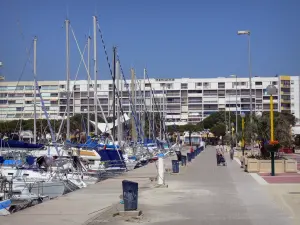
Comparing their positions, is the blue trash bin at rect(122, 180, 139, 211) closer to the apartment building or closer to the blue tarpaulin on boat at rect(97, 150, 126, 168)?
the blue tarpaulin on boat at rect(97, 150, 126, 168)

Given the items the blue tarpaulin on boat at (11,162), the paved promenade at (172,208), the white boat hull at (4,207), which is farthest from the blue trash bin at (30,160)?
the white boat hull at (4,207)

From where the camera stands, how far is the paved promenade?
13.2 metres

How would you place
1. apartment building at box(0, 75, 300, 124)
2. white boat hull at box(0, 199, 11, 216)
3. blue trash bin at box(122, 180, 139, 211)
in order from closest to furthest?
blue trash bin at box(122, 180, 139, 211) < white boat hull at box(0, 199, 11, 216) < apartment building at box(0, 75, 300, 124)

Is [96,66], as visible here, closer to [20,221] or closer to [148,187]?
[148,187]

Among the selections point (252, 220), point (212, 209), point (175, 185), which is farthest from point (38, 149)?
point (252, 220)

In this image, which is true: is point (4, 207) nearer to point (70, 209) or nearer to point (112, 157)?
point (70, 209)

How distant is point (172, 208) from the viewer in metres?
15.6

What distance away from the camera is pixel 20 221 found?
42.4ft

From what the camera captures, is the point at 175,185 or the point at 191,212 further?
the point at 175,185

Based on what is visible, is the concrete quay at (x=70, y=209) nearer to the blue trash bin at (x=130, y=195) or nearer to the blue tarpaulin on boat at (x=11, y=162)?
the blue trash bin at (x=130, y=195)

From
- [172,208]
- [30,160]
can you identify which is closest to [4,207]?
[172,208]

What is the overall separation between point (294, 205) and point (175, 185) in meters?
7.65

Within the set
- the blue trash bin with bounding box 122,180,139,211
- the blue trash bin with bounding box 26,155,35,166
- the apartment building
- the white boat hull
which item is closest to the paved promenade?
the blue trash bin with bounding box 122,180,139,211

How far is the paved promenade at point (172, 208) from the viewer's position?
522 inches
